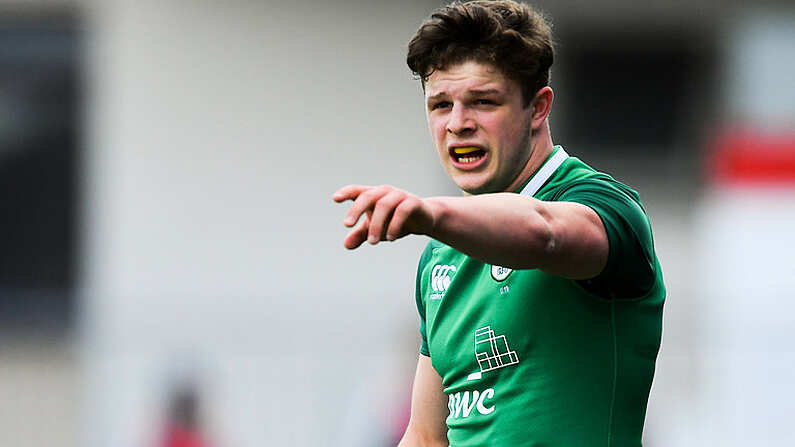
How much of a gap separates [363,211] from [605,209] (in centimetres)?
69

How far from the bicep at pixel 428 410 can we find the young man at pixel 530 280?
8.1 inches

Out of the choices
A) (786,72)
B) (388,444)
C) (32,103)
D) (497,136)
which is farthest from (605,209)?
(32,103)

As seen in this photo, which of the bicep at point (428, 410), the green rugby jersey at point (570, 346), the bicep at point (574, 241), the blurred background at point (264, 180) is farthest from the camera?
the blurred background at point (264, 180)

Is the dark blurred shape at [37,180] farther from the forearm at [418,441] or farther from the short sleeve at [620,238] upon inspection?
the short sleeve at [620,238]

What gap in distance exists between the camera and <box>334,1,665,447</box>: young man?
341 cm

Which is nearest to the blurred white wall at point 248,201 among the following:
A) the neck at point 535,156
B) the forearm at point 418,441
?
the forearm at point 418,441

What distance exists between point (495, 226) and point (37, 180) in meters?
10.4

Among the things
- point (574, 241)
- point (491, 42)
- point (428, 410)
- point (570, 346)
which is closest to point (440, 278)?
point (428, 410)

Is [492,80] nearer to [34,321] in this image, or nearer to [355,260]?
[355,260]

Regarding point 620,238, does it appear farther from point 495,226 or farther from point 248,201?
point 248,201

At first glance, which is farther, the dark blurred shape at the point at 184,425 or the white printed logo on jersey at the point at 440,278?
the dark blurred shape at the point at 184,425

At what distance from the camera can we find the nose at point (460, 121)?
11.8 feet

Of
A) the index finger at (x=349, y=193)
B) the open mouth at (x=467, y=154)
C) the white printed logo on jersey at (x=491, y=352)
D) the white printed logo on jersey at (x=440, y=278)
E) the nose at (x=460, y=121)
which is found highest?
the nose at (x=460, y=121)

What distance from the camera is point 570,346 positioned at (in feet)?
11.5
